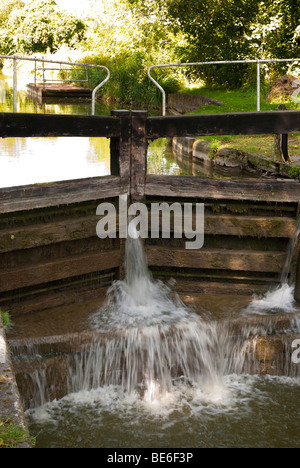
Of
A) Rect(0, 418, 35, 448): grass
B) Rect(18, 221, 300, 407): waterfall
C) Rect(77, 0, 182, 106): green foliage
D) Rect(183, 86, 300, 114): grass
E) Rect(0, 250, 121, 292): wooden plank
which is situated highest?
Rect(77, 0, 182, 106): green foliage

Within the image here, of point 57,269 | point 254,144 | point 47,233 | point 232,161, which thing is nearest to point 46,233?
point 47,233

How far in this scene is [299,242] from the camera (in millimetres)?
7242

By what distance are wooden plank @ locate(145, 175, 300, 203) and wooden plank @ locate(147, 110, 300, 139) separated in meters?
0.57

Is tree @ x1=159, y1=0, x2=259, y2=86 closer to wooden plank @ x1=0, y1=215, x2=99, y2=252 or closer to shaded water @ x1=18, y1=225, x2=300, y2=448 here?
wooden plank @ x1=0, y1=215, x2=99, y2=252

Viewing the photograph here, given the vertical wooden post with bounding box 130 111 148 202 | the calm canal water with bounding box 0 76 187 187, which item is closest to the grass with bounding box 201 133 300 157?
the calm canal water with bounding box 0 76 187 187

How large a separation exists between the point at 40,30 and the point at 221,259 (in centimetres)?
3970

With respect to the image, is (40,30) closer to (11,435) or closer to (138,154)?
(138,154)

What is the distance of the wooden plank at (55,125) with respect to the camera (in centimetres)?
645

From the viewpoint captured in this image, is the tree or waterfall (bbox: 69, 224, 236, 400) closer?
waterfall (bbox: 69, 224, 236, 400)

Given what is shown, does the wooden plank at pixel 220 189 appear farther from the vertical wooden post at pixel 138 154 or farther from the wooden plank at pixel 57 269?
the wooden plank at pixel 57 269

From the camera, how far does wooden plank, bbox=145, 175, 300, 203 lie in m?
7.38

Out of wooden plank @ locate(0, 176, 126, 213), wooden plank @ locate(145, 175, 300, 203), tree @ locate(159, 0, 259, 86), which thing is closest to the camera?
wooden plank @ locate(0, 176, 126, 213)

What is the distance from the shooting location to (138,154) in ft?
23.7
